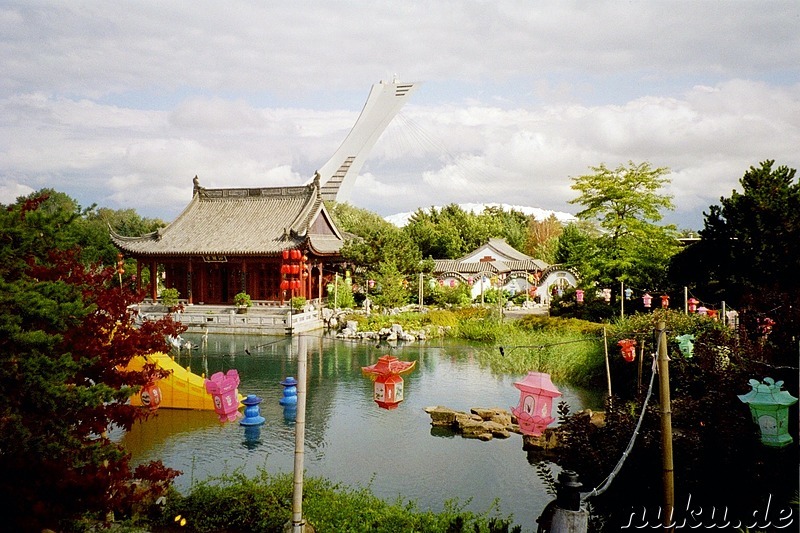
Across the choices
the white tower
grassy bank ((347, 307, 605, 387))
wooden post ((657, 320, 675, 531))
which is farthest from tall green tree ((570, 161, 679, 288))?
the white tower

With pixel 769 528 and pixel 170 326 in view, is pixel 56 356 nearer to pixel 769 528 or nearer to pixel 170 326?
pixel 170 326

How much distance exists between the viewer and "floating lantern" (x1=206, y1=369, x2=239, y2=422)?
691cm

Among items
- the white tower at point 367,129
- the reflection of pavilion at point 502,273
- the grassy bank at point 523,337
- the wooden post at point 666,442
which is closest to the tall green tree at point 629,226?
the grassy bank at point 523,337

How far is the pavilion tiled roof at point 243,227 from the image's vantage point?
79.8 ft

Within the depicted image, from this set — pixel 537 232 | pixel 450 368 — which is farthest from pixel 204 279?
pixel 537 232

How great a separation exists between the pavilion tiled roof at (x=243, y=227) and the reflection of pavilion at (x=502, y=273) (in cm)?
710

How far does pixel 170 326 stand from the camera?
600 cm

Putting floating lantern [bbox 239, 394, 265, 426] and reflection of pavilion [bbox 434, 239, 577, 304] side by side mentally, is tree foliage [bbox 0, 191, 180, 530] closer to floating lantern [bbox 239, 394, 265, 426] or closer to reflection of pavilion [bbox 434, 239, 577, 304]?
floating lantern [bbox 239, 394, 265, 426]

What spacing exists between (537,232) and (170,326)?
43.4 meters

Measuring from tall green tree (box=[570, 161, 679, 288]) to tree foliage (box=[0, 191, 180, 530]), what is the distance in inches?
587

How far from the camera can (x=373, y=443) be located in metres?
9.84

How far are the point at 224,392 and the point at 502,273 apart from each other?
89.2ft

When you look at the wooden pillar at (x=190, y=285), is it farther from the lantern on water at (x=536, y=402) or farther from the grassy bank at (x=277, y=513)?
the lantern on water at (x=536, y=402)

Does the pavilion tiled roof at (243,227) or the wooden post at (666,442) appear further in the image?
the pavilion tiled roof at (243,227)
